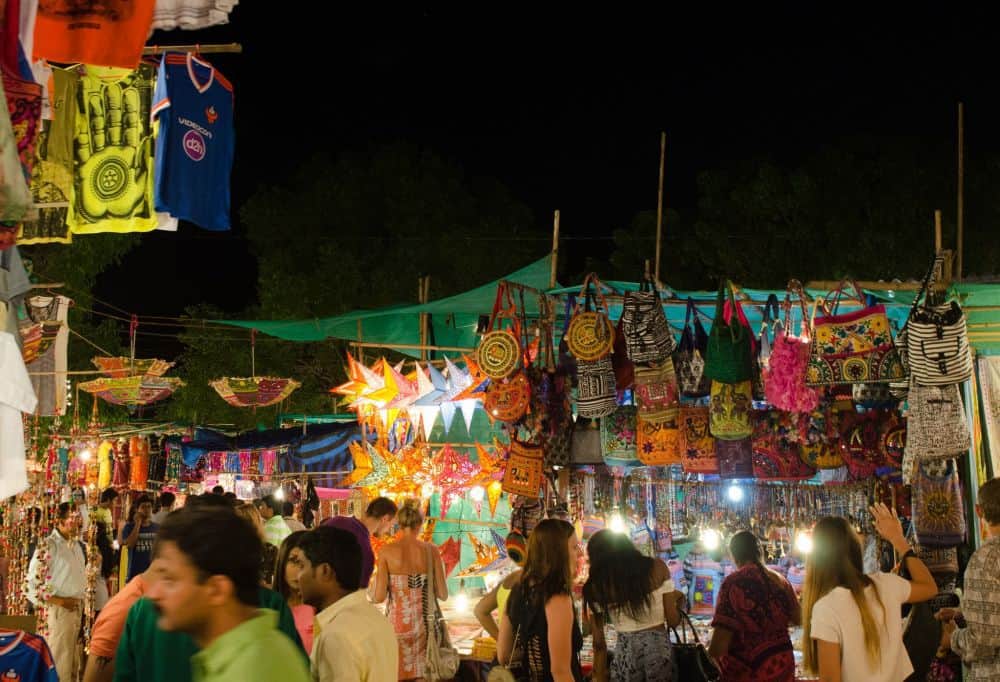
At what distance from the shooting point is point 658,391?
22.7 ft

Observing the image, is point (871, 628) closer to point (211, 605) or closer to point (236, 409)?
point (211, 605)

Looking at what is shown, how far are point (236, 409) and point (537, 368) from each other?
79.4ft

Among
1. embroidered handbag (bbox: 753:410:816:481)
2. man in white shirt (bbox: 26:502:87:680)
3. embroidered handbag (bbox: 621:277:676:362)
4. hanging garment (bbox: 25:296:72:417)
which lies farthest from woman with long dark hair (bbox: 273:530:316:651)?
hanging garment (bbox: 25:296:72:417)

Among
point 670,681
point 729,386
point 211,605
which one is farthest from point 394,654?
point 729,386

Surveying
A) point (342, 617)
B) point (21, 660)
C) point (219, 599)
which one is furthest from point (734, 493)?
point (219, 599)

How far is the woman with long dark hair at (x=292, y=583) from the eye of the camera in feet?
14.0

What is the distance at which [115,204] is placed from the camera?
19.1 feet

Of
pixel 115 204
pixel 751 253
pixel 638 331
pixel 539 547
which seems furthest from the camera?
pixel 751 253

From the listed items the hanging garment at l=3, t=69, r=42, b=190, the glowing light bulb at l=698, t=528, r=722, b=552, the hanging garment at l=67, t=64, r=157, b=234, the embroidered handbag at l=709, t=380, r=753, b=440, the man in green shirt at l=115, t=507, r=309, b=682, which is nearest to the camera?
the man in green shirt at l=115, t=507, r=309, b=682

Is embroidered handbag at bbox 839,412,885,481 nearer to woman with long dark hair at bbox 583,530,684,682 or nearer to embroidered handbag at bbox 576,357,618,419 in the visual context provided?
embroidered handbag at bbox 576,357,618,419

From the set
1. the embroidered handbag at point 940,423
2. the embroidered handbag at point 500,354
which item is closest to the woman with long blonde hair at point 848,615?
the embroidered handbag at point 940,423

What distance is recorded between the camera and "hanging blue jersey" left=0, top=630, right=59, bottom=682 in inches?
188

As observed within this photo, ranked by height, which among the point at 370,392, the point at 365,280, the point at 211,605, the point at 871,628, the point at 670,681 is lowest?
the point at 670,681

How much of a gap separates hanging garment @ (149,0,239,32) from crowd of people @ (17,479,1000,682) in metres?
2.23
